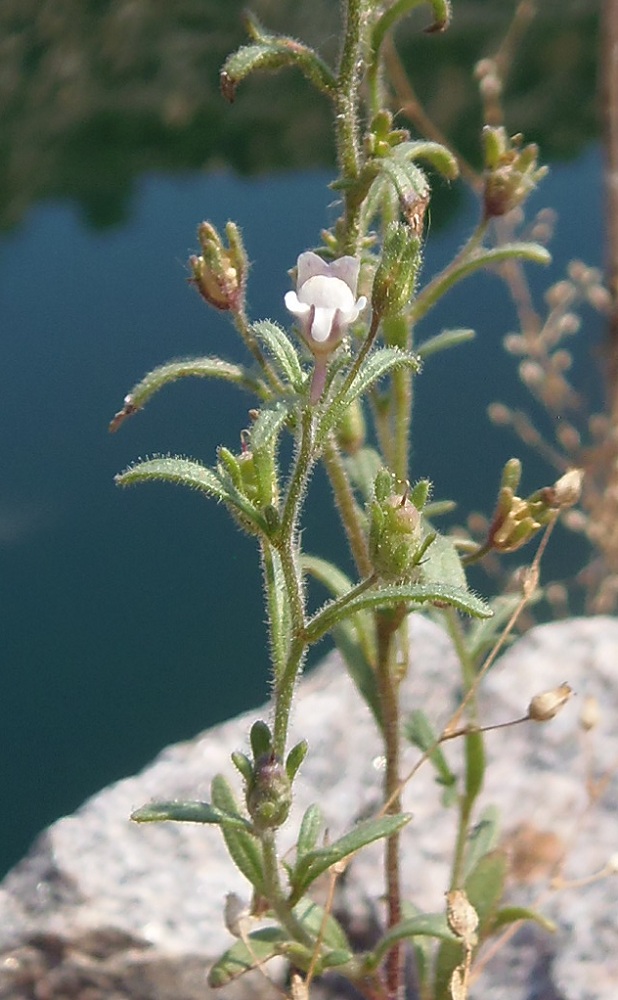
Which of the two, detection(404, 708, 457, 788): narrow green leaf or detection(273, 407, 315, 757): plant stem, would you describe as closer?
detection(273, 407, 315, 757): plant stem

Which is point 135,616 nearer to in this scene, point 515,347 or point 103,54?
point 515,347

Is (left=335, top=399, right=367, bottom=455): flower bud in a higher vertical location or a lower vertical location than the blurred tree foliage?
lower

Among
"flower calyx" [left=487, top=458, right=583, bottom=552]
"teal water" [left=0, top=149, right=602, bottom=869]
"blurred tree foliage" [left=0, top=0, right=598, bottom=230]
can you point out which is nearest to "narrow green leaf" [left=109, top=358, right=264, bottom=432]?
"flower calyx" [left=487, top=458, right=583, bottom=552]

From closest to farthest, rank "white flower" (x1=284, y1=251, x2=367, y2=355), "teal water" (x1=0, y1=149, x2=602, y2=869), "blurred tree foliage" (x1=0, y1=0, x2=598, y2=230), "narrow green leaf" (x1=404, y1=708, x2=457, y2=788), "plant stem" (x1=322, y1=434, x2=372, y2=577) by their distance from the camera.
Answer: "white flower" (x1=284, y1=251, x2=367, y2=355) < "plant stem" (x1=322, y1=434, x2=372, y2=577) < "narrow green leaf" (x1=404, y1=708, x2=457, y2=788) < "teal water" (x1=0, y1=149, x2=602, y2=869) < "blurred tree foliage" (x1=0, y1=0, x2=598, y2=230)

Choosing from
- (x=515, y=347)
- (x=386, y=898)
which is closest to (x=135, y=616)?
(x=515, y=347)

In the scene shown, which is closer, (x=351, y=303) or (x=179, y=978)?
(x=351, y=303)

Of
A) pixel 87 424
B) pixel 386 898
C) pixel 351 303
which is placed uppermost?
pixel 87 424

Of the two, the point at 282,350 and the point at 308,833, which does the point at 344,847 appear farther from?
the point at 282,350

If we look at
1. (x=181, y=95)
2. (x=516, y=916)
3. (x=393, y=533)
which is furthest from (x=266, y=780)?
(x=181, y=95)

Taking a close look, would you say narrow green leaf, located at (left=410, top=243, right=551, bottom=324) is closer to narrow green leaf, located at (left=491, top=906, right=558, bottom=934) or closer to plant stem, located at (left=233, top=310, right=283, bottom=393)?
plant stem, located at (left=233, top=310, right=283, bottom=393)
